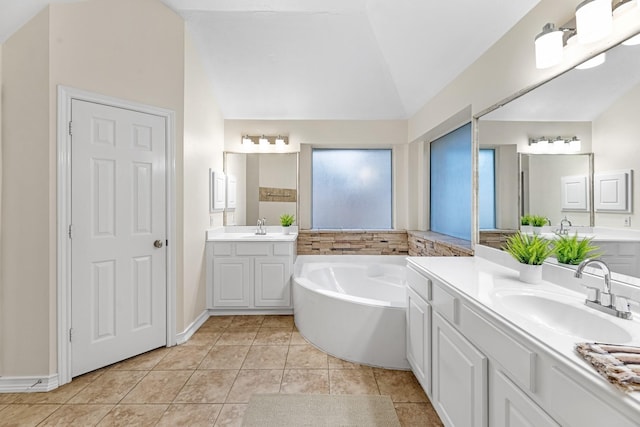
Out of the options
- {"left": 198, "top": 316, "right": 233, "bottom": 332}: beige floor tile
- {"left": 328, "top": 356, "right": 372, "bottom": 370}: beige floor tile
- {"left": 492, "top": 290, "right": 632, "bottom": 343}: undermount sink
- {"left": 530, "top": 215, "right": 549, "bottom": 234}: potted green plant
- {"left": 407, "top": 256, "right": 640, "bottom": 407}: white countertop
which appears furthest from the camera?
{"left": 198, "top": 316, "right": 233, "bottom": 332}: beige floor tile

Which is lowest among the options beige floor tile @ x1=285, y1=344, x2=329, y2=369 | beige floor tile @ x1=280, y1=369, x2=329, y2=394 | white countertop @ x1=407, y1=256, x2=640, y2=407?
beige floor tile @ x1=280, y1=369, x2=329, y2=394

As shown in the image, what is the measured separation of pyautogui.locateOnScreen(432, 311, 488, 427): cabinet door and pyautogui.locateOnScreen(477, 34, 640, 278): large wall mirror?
82cm

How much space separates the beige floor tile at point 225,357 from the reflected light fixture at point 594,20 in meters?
2.83

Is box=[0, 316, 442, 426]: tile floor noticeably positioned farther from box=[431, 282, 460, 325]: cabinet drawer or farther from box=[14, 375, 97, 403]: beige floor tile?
box=[431, 282, 460, 325]: cabinet drawer

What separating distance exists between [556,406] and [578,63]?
4.98 ft

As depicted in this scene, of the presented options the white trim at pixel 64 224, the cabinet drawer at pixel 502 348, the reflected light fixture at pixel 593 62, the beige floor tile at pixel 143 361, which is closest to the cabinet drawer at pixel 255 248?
the beige floor tile at pixel 143 361

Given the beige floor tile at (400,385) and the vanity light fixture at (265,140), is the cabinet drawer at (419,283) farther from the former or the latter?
the vanity light fixture at (265,140)

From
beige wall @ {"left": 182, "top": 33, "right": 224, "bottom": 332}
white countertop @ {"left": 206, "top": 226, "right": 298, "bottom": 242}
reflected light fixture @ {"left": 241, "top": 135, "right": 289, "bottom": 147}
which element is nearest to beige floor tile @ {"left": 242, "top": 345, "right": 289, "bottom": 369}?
beige wall @ {"left": 182, "top": 33, "right": 224, "bottom": 332}

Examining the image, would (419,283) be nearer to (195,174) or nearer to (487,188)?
(487,188)

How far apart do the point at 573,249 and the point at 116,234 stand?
2.93 metres

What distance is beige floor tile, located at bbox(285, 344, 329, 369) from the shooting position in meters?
2.42

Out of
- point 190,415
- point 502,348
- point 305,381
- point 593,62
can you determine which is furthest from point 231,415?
point 593,62

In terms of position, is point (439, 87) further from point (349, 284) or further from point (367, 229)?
point (349, 284)

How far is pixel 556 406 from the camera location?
0.90 m
